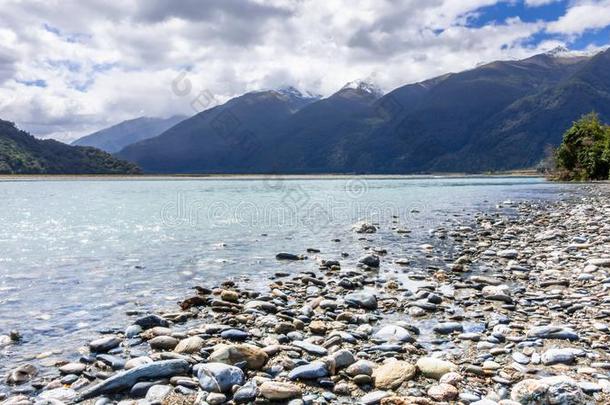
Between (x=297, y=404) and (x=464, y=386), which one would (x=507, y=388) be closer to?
(x=464, y=386)

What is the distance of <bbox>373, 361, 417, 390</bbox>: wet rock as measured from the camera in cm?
623

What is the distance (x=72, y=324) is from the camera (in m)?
8.98

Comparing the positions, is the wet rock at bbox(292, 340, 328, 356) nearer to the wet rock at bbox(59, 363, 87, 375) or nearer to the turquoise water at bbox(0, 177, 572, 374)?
the wet rock at bbox(59, 363, 87, 375)

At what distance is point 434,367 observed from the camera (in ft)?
21.5

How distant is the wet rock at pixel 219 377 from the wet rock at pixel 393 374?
195 centimetres

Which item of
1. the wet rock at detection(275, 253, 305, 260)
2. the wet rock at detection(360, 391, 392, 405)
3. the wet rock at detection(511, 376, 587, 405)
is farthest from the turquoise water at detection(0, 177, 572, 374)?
the wet rock at detection(511, 376, 587, 405)

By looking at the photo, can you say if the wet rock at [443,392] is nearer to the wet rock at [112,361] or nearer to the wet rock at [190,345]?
the wet rock at [190,345]

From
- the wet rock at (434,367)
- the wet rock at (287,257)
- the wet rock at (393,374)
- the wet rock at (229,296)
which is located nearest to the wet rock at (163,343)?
the wet rock at (229,296)

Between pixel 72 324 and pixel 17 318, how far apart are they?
1430 millimetres

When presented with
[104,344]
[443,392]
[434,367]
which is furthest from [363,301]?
[104,344]

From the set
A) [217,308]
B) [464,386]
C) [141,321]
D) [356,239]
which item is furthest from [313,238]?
[464,386]

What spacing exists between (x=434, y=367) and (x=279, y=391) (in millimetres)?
2382

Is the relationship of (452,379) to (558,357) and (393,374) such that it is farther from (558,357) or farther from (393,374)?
(558,357)

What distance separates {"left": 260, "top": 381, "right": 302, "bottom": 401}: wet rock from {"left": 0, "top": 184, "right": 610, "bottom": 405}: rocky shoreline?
1 centimetres
